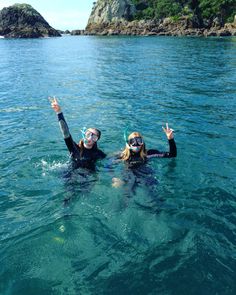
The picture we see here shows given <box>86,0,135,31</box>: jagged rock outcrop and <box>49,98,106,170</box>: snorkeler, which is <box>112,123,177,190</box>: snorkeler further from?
<box>86,0,135,31</box>: jagged rock outcrop

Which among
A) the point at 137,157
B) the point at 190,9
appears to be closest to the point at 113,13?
the point at 190,9

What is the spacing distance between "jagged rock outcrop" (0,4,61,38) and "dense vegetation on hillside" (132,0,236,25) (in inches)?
1461

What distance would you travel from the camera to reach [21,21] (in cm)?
13312

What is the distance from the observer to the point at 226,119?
52.4 feet

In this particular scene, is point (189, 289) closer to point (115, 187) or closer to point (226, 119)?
point (115, 187)

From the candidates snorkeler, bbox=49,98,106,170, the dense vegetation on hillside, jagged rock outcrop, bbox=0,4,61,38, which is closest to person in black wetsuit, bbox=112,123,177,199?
snorkeler, bbox=49,98,106,170

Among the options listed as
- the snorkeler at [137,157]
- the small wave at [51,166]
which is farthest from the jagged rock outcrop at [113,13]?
the snorkeler at [137,157]

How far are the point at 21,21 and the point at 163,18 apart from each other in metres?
59.2

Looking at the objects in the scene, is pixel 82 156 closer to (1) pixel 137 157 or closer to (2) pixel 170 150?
(1) pixel 137 157

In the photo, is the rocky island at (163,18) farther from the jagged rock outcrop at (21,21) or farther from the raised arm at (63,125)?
the raised arm at (63,125)

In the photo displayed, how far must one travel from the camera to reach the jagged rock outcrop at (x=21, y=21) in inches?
4833

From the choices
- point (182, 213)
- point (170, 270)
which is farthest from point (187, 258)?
point (182, 213)

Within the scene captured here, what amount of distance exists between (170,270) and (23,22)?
144 meters

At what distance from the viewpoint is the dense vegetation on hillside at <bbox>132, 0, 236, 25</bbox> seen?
102 m
